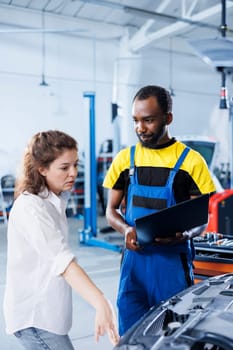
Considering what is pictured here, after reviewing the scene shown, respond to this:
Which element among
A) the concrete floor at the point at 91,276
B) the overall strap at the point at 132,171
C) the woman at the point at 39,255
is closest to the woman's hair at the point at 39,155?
the woman at the point at 39,255

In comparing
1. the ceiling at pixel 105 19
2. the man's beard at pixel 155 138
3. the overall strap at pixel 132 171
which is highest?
the ceiling at pixel 105 19

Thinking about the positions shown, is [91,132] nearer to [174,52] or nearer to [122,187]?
[122,187]

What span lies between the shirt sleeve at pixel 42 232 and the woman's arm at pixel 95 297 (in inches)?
1.1

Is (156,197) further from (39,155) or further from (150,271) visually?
(39,155)

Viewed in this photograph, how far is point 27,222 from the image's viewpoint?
1294mm

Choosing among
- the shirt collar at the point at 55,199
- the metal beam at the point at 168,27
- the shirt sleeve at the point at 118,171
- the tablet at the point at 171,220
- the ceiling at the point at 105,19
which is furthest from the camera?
the ceiling at the point at 105,19

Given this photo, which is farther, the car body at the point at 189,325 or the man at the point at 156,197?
the man at the point at 156,197

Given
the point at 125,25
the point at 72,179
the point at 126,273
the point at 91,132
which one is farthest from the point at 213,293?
the point at 125,25

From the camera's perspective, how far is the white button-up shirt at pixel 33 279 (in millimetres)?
1320

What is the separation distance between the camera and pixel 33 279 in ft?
4.48

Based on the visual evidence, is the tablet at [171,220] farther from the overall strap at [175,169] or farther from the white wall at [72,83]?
the white wall at [72,83]

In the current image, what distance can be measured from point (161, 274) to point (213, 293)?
0.31 metres

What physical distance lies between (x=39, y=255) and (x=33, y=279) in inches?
3.5

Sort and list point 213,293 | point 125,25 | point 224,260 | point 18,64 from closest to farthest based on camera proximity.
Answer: point 213,293
point 224,260
point 18,64
point 125,25
